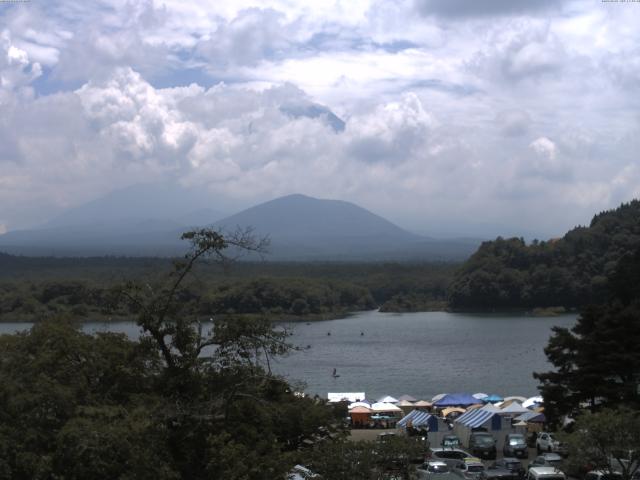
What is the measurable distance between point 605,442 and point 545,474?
253 cm

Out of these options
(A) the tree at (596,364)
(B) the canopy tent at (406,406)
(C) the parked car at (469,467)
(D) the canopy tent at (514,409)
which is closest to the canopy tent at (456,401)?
(B) the canopy tent at (406,406)

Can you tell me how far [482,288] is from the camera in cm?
6388

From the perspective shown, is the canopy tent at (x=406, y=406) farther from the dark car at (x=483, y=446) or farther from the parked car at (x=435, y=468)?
the parked car at (x=435, y=468)

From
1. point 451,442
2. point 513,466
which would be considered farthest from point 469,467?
point 451,442

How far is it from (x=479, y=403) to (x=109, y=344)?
53.0 ft

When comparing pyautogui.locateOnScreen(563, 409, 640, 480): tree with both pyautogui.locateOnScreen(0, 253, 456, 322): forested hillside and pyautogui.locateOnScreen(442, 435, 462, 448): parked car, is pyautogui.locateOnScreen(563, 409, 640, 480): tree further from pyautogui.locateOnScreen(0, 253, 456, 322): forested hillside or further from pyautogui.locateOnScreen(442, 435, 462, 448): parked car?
pyautogui.locateOnScreen(0, 253, 456, 322): forested hillside

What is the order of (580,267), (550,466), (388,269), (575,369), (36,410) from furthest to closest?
(388,269) < (580,267) < (575,369) < (550,466) < (36,410)

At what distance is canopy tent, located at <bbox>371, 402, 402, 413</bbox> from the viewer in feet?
70.9

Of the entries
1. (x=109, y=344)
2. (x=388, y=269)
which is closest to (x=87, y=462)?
(x=109, y=344)

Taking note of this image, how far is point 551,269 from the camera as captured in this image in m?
63.1

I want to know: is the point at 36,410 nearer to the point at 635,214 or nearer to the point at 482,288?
the point at 482,288

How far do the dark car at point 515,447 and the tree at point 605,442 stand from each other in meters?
5.76

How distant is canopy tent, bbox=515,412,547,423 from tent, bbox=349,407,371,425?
4226 mm

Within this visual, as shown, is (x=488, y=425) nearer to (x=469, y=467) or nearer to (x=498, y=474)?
(x=469, y=467)
